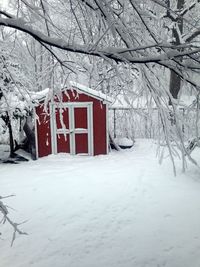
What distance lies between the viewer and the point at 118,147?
42.8ft

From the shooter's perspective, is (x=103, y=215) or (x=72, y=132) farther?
(x=72, y=132)

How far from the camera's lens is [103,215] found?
6.68m

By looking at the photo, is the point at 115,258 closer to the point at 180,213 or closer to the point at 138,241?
the point at 138,241

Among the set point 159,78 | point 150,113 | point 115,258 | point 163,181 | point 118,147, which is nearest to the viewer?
point 159,78

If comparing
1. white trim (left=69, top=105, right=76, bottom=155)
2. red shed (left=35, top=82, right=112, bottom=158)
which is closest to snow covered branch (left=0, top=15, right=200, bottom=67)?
red shed (left=35, top=82, right=112, bottom=158)

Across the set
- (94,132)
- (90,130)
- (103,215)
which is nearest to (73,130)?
(90,130)

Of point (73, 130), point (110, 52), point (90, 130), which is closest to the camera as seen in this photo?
point (110, 52)

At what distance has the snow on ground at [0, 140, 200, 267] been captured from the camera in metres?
5.22

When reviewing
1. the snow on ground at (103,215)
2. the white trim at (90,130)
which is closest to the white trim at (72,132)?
the white trim at (90,130)

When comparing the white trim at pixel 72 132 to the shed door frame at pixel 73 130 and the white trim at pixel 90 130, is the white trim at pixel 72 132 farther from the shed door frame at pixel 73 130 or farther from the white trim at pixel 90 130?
the white trim at pixel 90 130

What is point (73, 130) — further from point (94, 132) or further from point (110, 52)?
point (110, 52)

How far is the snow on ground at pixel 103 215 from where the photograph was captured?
5223 millimetres

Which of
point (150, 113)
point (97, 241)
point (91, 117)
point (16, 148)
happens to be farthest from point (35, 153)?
point (150, 113)

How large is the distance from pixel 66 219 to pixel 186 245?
222 centimetres
